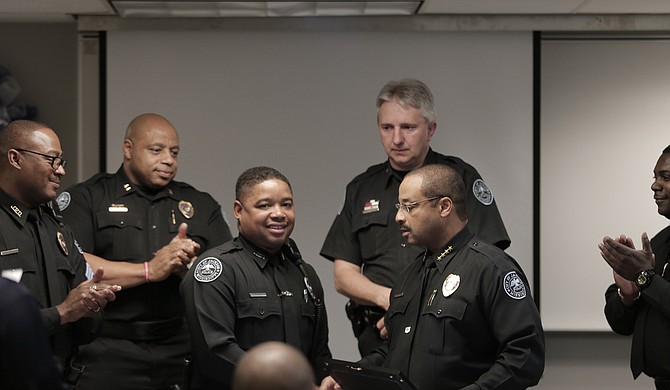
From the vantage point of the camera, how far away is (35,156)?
3.79 m

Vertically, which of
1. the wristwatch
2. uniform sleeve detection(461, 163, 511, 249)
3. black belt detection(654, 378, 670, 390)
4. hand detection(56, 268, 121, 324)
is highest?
uniform sleeve detection(461, 163, 511, 249)

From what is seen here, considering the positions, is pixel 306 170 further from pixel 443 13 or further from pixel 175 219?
pixel 175 219

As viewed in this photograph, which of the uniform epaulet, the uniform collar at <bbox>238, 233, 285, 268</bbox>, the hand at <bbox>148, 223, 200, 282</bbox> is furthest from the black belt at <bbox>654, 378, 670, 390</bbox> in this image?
the hand at <bbox>148, 223, 200, 282</bbox>

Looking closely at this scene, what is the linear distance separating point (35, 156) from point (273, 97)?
2.69 meters

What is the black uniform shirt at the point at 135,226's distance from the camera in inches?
181

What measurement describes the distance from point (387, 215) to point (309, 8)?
2.03m

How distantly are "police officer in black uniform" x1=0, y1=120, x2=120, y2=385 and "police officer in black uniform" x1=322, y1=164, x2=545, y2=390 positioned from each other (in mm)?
977

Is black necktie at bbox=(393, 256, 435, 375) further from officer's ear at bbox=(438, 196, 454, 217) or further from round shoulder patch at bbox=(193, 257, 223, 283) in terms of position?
round shoulder patch at bbox=(193, 257, 223, 283)

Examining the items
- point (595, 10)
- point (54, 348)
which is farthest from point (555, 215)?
point (54, 348)

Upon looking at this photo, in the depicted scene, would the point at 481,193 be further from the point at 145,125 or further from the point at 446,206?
the point at 145,125

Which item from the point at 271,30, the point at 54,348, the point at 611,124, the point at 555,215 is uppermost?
the point at 271,30

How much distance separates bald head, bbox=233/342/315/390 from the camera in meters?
1.76

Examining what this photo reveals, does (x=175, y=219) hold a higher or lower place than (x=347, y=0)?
lower

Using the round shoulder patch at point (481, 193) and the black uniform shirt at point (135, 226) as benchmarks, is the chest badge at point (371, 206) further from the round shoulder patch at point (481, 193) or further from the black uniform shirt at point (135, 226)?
the black uniform shirt at point (135, 226)
